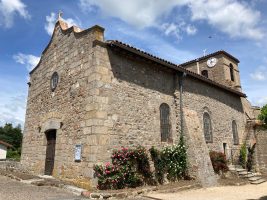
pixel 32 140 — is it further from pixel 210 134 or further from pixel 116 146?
pixel 210 134

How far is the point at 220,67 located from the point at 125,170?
15.6 metres

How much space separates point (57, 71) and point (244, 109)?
46.1 feet

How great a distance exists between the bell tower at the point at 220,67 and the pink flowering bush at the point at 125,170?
13.9 meters

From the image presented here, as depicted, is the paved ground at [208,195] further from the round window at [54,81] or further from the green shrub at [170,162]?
Answer: the round window at [54,81]

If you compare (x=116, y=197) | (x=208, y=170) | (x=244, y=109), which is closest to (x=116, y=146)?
(x=116, y=197)

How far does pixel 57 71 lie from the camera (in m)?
11.4

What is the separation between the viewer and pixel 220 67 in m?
21.0

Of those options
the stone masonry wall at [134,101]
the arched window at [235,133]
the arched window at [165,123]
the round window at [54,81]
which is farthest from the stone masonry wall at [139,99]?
the round window at [54,81]

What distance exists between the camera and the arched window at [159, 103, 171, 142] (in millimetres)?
10988

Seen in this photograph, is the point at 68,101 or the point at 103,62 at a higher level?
the point at 103,62

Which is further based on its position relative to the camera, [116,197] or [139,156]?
[139,156]

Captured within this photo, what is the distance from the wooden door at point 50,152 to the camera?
34.8 feet

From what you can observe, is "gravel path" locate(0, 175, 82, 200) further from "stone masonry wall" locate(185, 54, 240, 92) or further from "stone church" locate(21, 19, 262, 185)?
"stone masonry wall" locate(185, 54, 240, 92)

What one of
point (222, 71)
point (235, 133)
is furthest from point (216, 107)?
point (222, 71)
